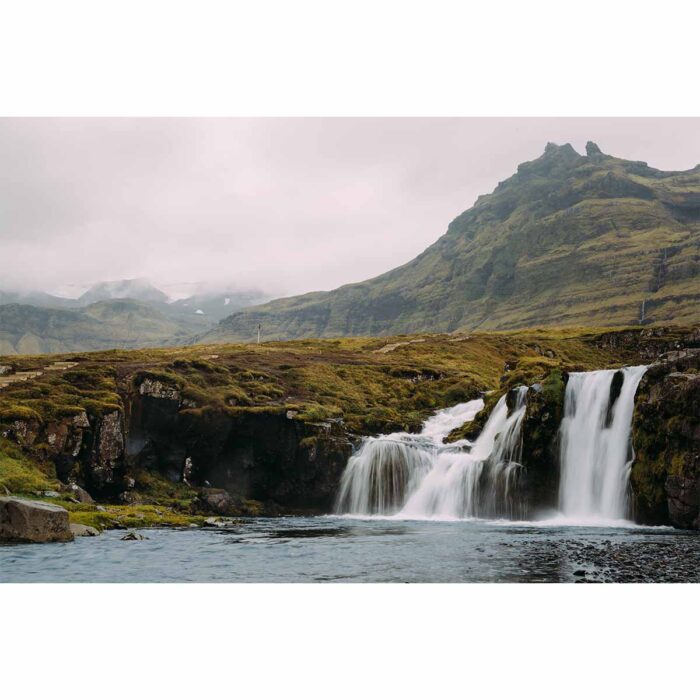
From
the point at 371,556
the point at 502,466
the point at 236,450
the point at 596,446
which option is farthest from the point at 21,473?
the point at 596,446

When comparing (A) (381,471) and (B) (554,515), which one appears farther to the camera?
(A) (381,471)

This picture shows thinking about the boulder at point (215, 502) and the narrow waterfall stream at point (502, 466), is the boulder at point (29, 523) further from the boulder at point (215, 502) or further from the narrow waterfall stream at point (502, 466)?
the narrow waterfall stream at point (502, 466)

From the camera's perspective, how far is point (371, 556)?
29766 mm

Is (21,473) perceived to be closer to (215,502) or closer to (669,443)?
(215,502)

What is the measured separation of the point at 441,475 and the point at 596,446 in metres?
13.1

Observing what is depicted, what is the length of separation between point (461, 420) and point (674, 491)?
112ft

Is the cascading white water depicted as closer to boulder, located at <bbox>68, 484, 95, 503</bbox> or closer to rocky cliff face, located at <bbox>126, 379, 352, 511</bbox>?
rocky cliff face, located at <bbox>126, 379, 352, 511</bbox>

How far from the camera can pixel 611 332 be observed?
421ft

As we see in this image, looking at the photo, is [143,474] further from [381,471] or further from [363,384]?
[363,384]

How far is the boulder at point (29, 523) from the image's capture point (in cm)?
3027

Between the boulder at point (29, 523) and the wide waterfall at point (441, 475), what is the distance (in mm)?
26604

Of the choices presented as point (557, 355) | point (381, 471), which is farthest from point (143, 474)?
point (557, 355)

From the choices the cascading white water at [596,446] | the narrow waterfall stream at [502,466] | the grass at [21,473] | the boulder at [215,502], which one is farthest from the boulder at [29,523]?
→ the cascading white water at [596,446]

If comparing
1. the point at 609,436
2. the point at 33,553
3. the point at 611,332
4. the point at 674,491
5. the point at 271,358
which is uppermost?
the point at 611,332
